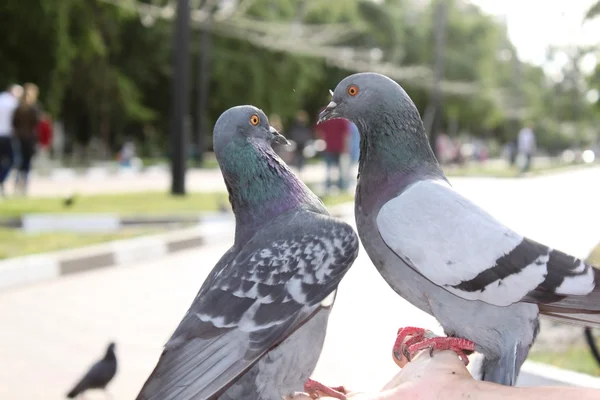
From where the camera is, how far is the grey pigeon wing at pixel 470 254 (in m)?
1.68

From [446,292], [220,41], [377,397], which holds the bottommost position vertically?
[377,397]

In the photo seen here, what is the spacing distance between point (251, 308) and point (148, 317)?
410 centimetres

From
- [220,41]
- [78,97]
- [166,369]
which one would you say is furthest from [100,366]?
[220,41]

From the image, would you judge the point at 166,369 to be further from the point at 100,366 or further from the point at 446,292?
the point at 100,366

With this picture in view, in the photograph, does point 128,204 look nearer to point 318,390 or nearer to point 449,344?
point 318,390

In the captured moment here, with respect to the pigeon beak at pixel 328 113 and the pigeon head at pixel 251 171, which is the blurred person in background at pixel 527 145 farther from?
the pigeon head at pixel 251 171

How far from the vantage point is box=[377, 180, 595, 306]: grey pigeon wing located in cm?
168

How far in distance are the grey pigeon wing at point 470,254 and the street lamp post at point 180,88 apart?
10.3 metres

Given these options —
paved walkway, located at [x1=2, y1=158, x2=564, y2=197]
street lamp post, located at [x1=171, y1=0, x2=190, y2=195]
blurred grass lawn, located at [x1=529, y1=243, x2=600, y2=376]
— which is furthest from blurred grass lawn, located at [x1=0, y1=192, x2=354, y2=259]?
blurred grass lawn, located at [x1=529, y1=243, x2=600, y2=376]

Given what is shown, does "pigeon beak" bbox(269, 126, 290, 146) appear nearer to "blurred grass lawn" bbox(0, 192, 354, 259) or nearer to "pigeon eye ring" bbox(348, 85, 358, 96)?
"pigeon eye ring" bbox(348, 85, 358, 96)

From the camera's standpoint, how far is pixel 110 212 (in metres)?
9.95

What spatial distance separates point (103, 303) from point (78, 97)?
19492 millimetres

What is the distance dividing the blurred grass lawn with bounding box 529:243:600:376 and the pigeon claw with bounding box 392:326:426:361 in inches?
119

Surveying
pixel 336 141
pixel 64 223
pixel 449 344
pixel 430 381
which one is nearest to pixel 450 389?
pixel 430 381
